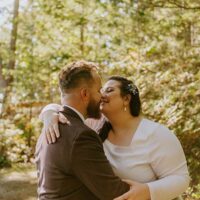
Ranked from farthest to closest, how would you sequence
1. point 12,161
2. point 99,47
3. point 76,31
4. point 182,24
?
point 76,31 → point 99,47 → point 12,161 → point 182,24

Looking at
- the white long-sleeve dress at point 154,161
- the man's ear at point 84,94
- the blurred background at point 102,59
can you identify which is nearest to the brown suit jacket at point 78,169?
the man's ear at point 84,94

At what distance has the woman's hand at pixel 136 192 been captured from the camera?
2.56 m

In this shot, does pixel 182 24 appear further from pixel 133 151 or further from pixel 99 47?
pixel 133 151

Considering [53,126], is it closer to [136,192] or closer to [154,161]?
[136,192]

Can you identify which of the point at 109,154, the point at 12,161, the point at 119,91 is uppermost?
the point at 119,91

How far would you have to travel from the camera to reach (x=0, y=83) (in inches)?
710

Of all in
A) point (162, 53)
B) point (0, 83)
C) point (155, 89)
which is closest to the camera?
point (155, 89)

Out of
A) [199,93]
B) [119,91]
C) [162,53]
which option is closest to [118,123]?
[119,91]

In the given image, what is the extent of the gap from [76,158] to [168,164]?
2.53 ft

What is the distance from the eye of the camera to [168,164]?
2.88 m

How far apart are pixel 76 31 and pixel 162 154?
14.1 meters

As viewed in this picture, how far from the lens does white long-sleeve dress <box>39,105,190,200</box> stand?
2.87 metres

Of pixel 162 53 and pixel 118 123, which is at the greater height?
pixel 162 53

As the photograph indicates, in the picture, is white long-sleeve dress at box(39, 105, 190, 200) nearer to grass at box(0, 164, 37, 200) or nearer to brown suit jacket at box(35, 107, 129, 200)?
brown suit jacket at box(35, 107, 129, 200)
